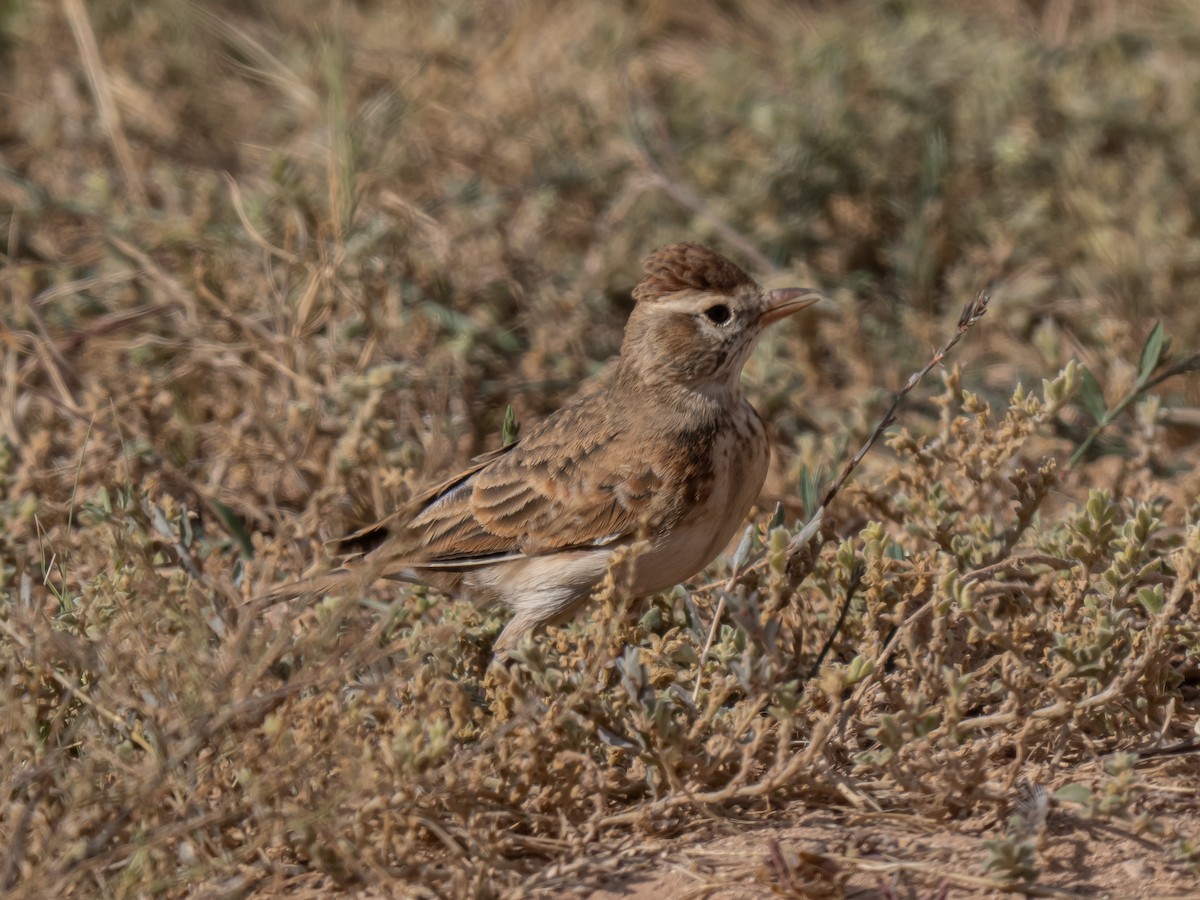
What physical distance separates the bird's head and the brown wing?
0.25 m

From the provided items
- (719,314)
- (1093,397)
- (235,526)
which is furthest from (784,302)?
(235,526)

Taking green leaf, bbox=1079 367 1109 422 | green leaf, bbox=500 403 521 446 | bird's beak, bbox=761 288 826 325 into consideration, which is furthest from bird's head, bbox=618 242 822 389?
green leaf, bbox=1079 367 1109 422

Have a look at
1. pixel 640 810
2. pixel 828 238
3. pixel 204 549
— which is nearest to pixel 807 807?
pixel 640 810

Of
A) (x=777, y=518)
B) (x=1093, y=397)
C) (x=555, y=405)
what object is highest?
(x=1093, y=397)

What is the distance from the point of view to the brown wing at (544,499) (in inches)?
179

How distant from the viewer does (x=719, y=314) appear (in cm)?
476

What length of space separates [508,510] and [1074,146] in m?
4.17

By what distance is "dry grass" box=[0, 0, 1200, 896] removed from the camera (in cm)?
350

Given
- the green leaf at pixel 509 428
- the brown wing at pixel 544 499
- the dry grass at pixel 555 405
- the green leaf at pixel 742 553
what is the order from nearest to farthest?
the dry grass at pixel 555 405 → the green leaf at pixel 742 553 → the brown wing at pixel 544 499 → the green leaf at pixel 509 428

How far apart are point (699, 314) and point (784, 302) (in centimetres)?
27

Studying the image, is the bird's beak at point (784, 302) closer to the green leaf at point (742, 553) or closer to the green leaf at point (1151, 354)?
the green leaf at point (742, 553)

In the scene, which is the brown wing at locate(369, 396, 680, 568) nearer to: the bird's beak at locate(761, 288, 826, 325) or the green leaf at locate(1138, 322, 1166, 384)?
the bird's beak at locate(761, 288, 826, 325)

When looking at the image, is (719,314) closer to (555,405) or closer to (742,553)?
(742,553)

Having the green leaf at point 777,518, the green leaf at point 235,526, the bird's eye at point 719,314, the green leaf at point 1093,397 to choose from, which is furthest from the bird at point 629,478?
the green leaf at point 1093,397
